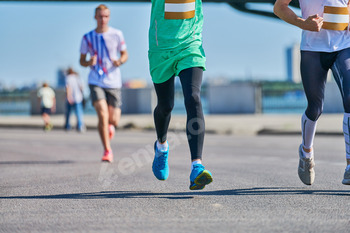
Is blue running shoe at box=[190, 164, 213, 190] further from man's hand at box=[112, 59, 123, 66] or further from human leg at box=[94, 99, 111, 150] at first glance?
man's hand at box=[112, 59, 123, 66]

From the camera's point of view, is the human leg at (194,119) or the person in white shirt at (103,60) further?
the person in white shirt at (103,60)

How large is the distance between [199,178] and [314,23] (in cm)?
140

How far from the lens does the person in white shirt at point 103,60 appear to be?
26.5ft

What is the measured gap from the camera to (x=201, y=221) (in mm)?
3807

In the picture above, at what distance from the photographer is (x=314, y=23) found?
482 cm

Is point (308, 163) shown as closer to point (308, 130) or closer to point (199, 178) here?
point (308, 130)

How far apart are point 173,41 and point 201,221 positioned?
1674mm

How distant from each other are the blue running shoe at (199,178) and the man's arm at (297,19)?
1.30 metres

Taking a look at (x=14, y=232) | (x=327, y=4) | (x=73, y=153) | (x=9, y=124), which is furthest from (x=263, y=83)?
(x=14, y=232)

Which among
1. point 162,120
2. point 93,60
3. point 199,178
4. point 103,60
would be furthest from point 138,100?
point 199,178

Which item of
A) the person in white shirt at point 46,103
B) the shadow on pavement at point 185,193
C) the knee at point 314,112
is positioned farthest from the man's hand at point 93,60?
the person in white shirt at point 46,103

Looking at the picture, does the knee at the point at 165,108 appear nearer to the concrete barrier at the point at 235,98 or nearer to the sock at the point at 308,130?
the sock at the point at 308,130

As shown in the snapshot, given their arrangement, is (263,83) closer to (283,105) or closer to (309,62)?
(283,105)

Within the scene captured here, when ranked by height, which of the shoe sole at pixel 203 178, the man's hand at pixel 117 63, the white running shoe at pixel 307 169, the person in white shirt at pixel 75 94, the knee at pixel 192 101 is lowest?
the person in white shirt at pixel 75 94
